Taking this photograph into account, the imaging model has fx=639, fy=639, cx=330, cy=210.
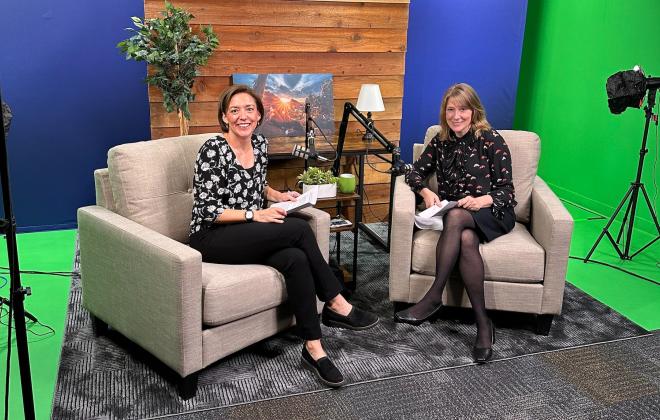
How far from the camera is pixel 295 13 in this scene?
13.0 feet

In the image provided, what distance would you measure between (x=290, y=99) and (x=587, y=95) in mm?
2394

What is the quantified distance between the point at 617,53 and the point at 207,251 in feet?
11.6

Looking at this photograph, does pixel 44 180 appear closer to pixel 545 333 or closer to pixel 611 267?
pixel 545 333

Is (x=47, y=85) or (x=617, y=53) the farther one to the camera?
(x=617, y=53)

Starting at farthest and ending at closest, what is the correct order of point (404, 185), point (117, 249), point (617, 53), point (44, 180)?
point (617, 53) → point (44, 180) → point (404, 185) → point (117, 249)

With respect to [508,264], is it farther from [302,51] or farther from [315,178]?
[302,51]

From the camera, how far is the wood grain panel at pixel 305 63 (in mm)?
3871

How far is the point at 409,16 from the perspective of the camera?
14.2 ft

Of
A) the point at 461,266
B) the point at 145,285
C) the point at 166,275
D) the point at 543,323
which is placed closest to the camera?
the point at 166,275

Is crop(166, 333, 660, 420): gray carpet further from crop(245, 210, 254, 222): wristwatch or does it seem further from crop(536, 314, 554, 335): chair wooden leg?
crop(245, 210, 254, 222): wristwatch

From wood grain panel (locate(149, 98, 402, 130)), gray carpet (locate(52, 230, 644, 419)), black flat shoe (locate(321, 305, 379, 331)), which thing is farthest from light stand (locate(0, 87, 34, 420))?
wood grain panel (locate(149, 98, 402, 130))

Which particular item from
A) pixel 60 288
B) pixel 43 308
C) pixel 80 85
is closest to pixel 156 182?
pixel 43 308

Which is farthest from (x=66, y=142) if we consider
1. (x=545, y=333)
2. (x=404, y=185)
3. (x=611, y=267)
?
(x=611, y=267)

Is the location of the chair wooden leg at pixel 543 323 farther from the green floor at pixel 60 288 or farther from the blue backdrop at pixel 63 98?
the blue backdrop at pixel 63 98
